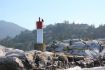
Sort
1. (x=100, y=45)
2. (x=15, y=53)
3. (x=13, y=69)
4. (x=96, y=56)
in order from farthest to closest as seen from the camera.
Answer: (x=100, y=45) → (x=96, y=56) → (x=15, y=53) → (x=13, y=69)

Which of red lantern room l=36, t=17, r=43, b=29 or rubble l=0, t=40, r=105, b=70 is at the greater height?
red lantern room l=36, t=17, r=43, b=29

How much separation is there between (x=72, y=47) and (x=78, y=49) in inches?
27.3

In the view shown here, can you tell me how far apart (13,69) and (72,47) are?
25.7 ft

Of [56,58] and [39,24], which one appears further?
[39,24]

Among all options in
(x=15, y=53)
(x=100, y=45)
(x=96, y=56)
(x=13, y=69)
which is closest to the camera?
(x=13, y=69)

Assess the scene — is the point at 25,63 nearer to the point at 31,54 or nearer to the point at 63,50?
the point at 31,54

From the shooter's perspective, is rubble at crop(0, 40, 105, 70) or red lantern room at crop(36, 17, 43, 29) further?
red lantern room at crop(36, 17, 43, 29)

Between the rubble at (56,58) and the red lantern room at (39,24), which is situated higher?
the red lantern room at (39,24)

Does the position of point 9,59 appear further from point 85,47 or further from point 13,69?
point 85,47

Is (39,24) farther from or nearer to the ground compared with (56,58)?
farther from the ground

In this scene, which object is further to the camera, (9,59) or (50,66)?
(50,66)

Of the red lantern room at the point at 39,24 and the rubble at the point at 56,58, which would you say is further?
the red lantern room at the point at 39,24

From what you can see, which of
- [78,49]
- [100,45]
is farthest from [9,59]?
[100,45]

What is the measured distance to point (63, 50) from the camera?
2586 cm
